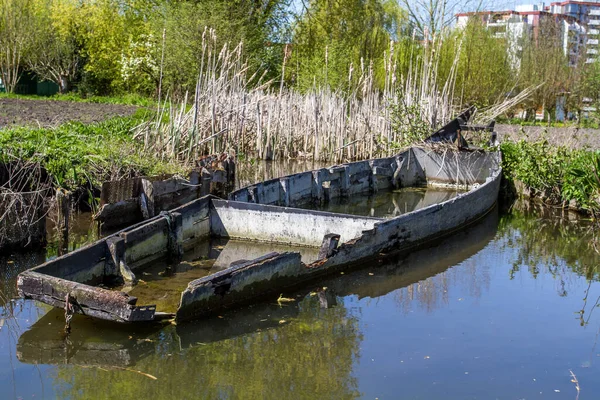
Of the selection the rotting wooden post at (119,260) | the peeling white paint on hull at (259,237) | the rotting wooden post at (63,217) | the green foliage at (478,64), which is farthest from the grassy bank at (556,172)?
the green foliage at (478,64)

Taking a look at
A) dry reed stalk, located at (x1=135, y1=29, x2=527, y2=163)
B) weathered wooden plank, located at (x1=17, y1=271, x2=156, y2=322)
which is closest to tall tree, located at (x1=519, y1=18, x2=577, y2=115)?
dry reed stalk, located at (x1=135, y1=29, x2=527, y2=163)

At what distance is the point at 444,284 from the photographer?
27.7 ft

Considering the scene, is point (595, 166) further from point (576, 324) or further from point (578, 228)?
point (576, 324)

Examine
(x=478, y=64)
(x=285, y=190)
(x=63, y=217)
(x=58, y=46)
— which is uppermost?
(x=58, y=46)

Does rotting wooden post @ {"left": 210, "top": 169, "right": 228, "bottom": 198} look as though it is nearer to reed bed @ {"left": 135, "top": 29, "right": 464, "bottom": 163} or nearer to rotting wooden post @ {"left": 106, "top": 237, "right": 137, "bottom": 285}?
reed bed @ {"left": 135, "top": 29, "right": 464, "bottom": 163}

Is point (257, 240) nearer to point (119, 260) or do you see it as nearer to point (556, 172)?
point (119, 260)

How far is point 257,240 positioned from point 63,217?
2.25m

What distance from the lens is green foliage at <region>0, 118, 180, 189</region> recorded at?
32.2ft

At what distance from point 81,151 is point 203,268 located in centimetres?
319

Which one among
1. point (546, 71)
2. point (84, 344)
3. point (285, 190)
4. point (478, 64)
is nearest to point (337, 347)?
point (84, 344)

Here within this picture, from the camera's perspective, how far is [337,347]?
6.34 m

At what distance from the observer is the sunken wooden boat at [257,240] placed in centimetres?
624

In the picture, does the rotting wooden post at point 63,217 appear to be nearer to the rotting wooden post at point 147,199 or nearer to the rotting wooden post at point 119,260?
the rotting wooden post at point 147,199

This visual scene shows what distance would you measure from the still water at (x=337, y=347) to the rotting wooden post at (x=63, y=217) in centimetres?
24
